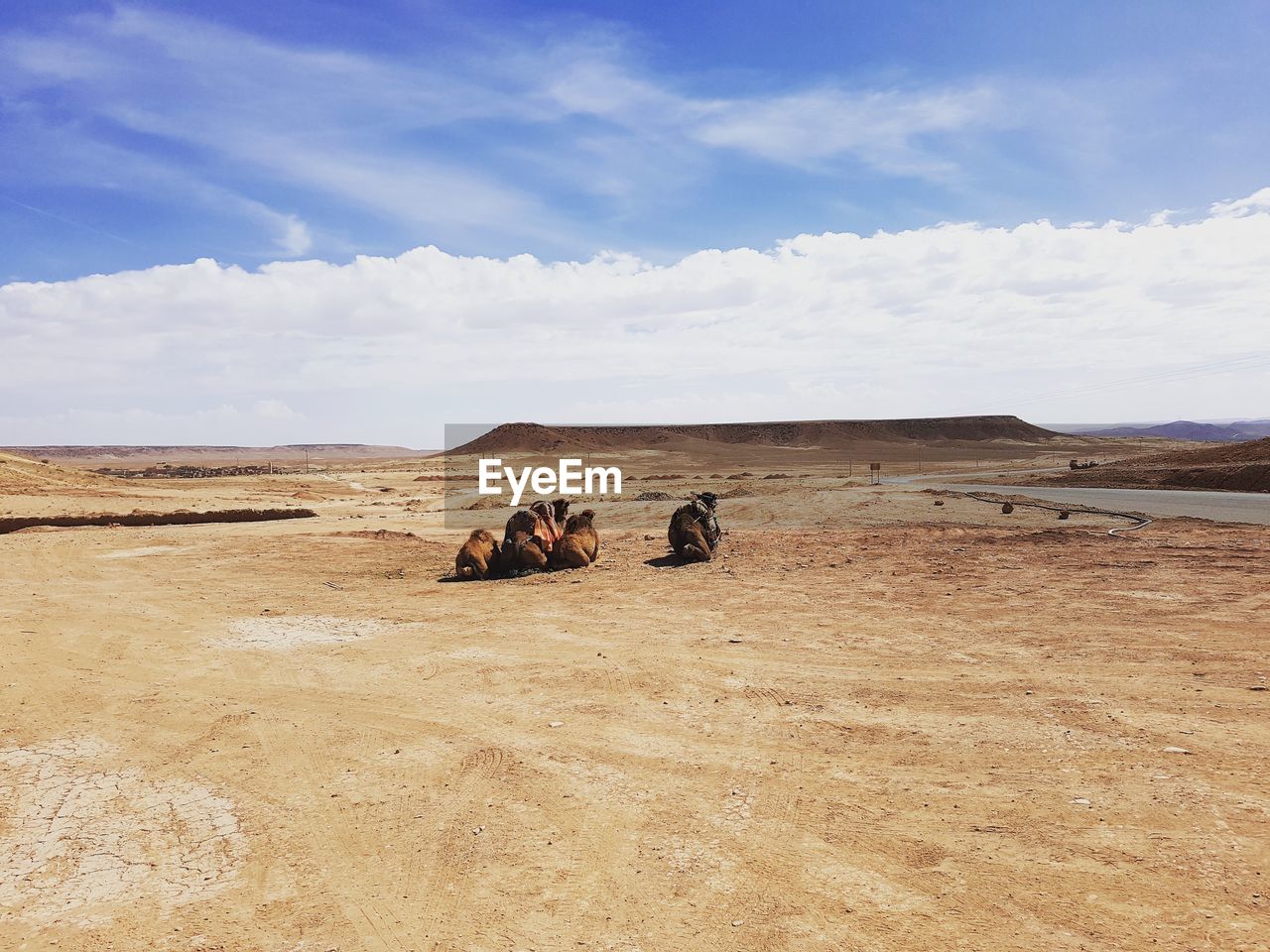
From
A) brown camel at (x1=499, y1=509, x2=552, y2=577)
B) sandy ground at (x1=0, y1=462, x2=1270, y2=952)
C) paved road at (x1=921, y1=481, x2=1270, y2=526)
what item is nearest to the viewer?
sandy ground at (x1=0, y1=462, x2=1270, y2=952)

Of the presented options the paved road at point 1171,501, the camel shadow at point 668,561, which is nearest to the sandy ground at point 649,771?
the camel shadow at point 668,561

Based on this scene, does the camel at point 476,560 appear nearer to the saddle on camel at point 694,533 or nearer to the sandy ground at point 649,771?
the sandy ground at point 649,771

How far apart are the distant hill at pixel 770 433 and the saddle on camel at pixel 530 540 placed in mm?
118136

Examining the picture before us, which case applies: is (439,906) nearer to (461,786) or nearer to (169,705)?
(461,786)

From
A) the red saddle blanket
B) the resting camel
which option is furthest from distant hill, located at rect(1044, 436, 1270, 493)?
the red saddle blanket

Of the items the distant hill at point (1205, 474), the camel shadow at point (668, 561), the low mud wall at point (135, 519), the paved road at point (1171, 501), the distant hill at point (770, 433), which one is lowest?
the camel shadow at point (668, 561)

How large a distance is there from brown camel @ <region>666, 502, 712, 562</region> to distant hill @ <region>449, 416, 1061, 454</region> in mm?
117558

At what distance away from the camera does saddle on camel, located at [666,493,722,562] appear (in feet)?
53.7

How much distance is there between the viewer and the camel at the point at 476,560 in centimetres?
1531

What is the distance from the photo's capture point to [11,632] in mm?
10133

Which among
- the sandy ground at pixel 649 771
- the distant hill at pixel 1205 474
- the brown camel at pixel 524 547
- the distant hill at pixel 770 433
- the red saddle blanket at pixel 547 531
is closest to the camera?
the sandy ground at pixel 649 771

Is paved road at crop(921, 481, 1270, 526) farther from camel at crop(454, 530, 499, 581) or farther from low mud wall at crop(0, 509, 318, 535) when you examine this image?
low mud wall at crop(0, 509, 318, 535)

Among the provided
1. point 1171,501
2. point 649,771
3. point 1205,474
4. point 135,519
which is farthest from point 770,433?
point 649,771

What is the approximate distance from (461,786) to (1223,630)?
30.4 ft
